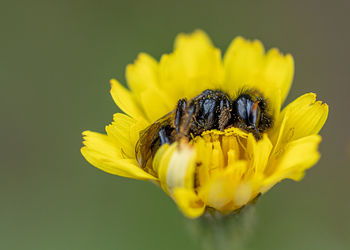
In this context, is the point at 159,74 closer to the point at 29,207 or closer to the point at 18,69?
the point at 29,207

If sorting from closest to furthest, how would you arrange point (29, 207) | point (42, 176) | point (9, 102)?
point (29, 207) < point (42, 176) < point (9, 102)

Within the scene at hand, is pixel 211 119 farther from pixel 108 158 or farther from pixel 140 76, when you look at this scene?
pixel 140 76

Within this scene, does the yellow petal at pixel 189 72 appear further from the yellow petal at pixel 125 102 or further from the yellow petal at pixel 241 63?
the yellow petal at pixel 125 102

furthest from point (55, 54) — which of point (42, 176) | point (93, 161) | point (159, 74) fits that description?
point (93, 161)

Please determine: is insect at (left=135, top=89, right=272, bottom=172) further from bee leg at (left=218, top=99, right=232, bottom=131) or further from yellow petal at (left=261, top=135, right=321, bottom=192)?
yellow petal at (left=261, top=135, right=321, bottom=192)

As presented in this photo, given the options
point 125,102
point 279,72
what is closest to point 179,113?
point 125,102

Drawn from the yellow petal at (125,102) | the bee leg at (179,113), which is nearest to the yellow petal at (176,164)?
the bee leg at (179,113)

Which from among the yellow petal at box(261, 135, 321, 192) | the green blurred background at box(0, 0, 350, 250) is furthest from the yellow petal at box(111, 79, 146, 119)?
the green blurred background at box(0, 0, 350, 250)
